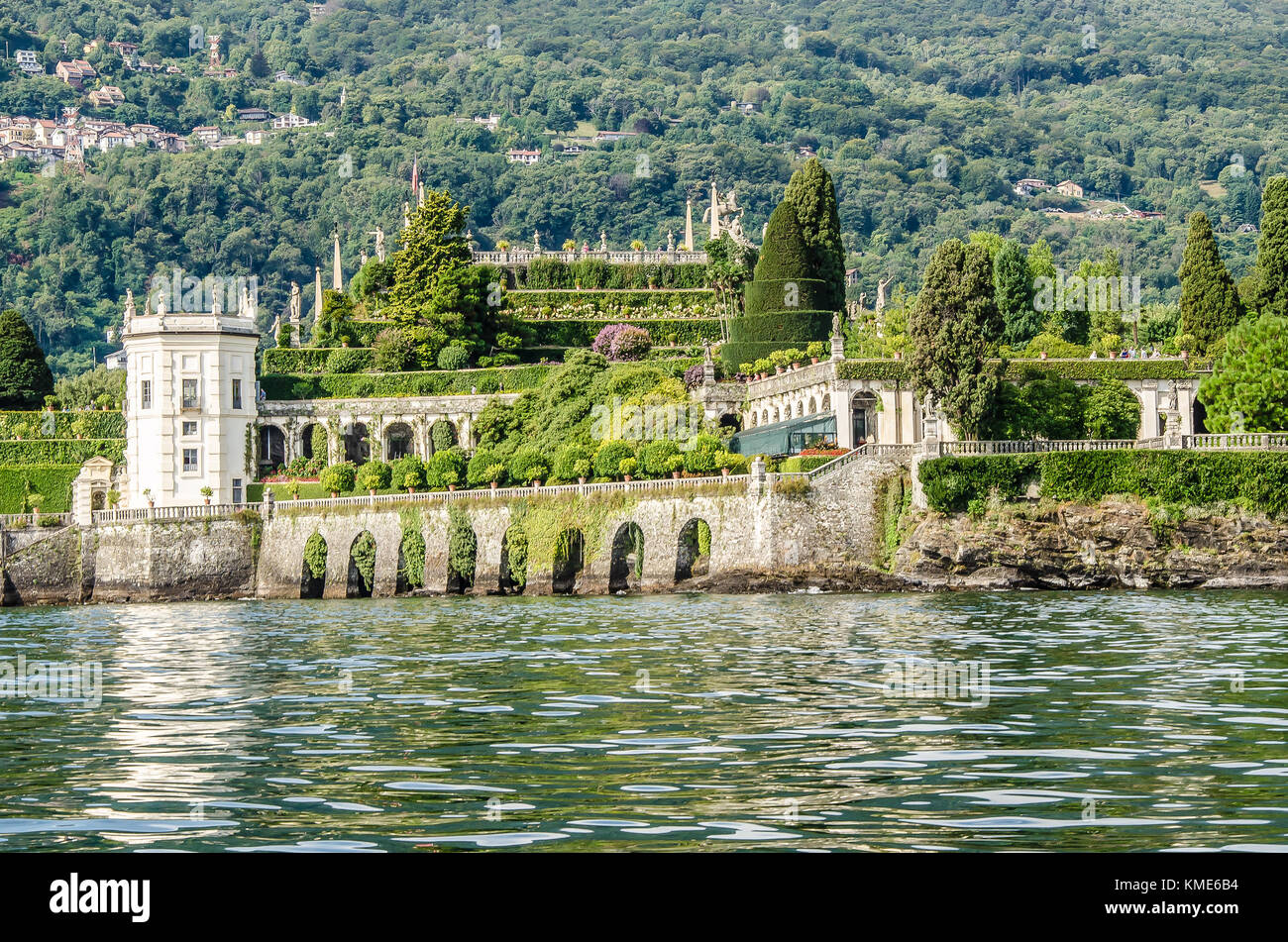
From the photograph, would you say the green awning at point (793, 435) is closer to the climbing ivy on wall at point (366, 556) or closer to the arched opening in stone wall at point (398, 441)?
the climbing ivy on wall at point (366, 556)

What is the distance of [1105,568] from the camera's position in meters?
62.2

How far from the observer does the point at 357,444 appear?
324 feet

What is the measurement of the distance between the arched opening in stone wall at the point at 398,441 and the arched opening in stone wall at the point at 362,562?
22.6 m

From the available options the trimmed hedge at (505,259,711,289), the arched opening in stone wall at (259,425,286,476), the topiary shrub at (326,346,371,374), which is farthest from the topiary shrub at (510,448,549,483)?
the trimmed hedge at (505,259,711,289)

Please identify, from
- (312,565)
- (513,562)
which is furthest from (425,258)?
(513,562)

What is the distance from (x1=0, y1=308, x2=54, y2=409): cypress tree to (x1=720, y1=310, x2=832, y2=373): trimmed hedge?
41184 mm

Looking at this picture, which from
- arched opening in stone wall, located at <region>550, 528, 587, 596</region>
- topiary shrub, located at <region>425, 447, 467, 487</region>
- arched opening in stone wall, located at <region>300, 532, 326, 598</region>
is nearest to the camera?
arched opening in stone wall, located at <region>550, 528, 587, 596</region>

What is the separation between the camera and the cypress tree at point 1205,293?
8069cm

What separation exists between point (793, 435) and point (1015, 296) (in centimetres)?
3117

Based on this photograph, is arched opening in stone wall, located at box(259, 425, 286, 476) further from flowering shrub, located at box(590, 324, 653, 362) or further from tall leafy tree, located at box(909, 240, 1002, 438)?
tall leafy tree, located at box(909, 240, 1002, 438)

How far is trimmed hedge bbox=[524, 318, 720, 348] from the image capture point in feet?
339
